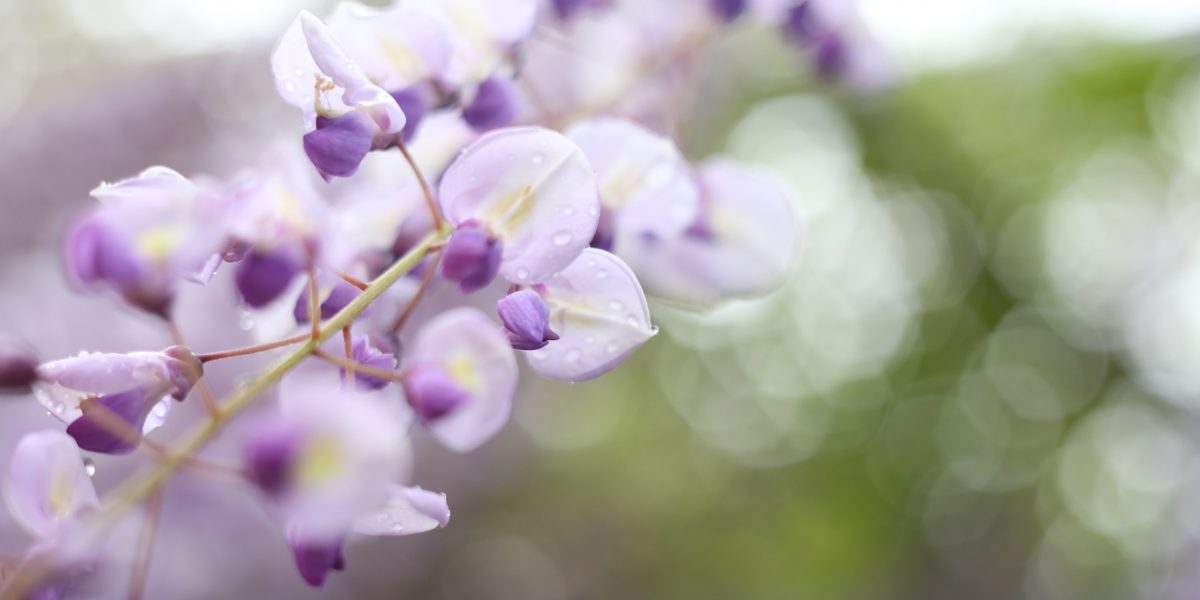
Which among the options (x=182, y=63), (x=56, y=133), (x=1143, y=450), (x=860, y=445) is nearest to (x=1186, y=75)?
(x=1143, y=450)

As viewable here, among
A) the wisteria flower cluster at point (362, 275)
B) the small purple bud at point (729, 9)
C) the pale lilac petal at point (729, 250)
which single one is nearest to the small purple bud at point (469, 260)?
the wisteria flower cluster at point (362, 275)

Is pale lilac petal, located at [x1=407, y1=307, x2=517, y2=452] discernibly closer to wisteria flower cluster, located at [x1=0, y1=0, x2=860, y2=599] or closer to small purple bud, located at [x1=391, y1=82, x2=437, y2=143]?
wisteria flower cluster, located at [x1=0, y1=0, x2=860, y2=599]

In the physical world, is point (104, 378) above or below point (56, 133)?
above

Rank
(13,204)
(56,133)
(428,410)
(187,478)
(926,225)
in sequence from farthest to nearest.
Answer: (926,225) → (56,133) → (13,204) → (187,478) → (428,410)

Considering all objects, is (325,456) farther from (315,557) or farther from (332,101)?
(332,101)

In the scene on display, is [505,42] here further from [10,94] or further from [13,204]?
[10,94]

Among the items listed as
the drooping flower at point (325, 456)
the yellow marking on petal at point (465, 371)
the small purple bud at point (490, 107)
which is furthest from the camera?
the small purple bud at point (490, 107)

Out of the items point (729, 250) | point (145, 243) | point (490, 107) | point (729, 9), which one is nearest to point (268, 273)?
point (145, 243)

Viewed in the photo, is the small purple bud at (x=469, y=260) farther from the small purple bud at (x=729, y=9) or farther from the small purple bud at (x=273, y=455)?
the small purple bud at (x=729, y=9)
